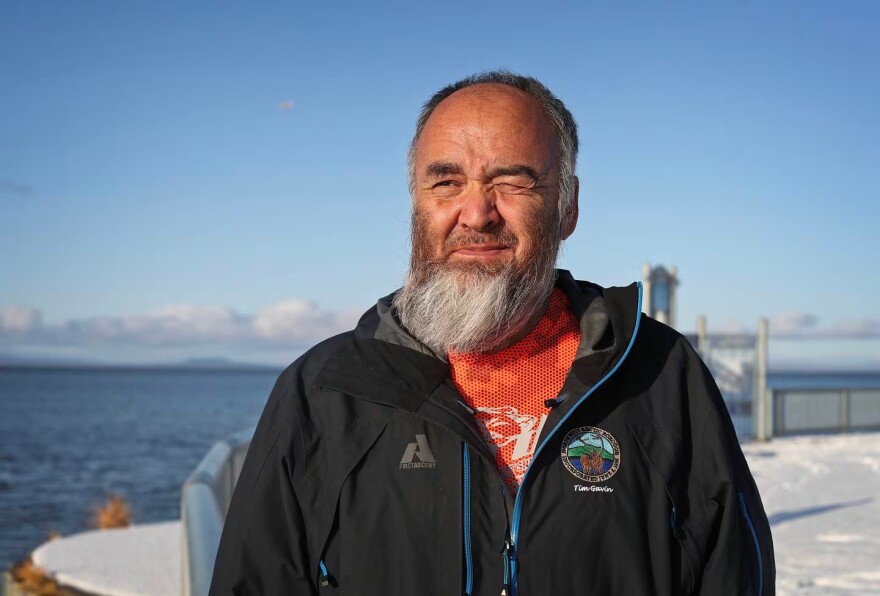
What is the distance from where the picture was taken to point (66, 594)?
6.91 m

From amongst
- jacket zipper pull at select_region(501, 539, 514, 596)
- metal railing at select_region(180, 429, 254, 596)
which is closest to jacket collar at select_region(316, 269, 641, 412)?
jacket zipper pull at select_region(501, 539, 514, 596)

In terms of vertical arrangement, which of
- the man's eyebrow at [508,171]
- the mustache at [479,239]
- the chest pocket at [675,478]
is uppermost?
the man's eyebrow at [508,171]

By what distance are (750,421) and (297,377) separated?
1721 centimetres

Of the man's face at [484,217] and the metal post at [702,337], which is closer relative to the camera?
the man's face at [484,217]

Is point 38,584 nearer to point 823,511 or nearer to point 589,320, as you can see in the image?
point 589,320

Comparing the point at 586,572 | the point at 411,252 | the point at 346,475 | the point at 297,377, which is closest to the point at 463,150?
the point at 411,252

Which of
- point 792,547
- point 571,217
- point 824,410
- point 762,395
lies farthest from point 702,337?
point 571,217

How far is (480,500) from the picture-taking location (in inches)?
80.1

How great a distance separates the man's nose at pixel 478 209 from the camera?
2240mm

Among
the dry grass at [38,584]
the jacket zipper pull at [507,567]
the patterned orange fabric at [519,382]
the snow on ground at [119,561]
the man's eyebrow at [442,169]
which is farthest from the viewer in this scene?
the dry grass at [38,584]

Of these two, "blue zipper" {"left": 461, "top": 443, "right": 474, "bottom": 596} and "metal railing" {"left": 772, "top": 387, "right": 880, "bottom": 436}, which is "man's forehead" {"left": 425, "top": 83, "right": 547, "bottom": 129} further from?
"metal railing" {"left": 772, "top": 387, "right": 880, "bottom": 436}

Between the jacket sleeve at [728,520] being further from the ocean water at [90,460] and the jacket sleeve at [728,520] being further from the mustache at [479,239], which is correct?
the ocean water at [90,460]

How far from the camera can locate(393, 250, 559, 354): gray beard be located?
229 cm

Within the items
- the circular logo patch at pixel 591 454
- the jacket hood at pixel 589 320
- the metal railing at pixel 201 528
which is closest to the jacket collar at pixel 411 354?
the jacket hood at pixel 589 320
